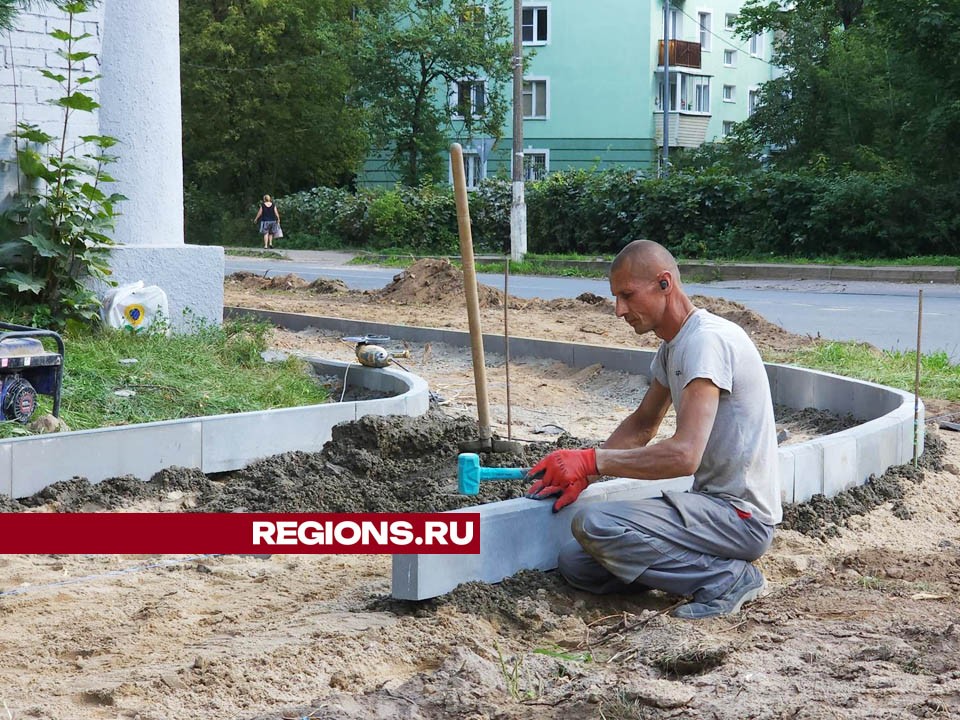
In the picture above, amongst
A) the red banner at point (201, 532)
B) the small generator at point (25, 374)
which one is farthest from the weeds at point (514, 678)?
the small generator at point (25, 374)

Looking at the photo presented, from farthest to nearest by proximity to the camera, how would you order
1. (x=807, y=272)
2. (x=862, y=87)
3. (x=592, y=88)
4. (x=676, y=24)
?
1. (x=676, y=24)
2. (x=592, y=88)
3. (x=862, y=87)
4. (x=807, y=272)

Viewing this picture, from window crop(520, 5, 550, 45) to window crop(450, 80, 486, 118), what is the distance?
5.05 metres

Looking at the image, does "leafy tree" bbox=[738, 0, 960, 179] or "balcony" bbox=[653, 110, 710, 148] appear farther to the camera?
"balcony" bbox=[653, 110, 710, 148]

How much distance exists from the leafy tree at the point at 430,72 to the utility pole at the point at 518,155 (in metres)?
11.5

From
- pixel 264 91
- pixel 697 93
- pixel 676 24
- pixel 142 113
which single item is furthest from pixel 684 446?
pixel 697 93

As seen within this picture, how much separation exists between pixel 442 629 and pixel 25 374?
12.4ft

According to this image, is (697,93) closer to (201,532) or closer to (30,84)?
(30,84)

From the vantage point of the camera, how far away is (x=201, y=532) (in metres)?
5.32

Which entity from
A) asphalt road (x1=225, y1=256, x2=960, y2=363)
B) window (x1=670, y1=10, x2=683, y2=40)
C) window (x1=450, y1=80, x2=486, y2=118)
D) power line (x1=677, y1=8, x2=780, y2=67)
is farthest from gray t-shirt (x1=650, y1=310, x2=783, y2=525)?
power line (x1=677, y1=8, x2=780, y2=67)

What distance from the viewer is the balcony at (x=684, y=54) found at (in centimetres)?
4566

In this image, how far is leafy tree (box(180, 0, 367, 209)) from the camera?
39.8 meters

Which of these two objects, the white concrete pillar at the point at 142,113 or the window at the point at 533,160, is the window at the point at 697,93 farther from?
the white concrete pillar at the point at 142,113

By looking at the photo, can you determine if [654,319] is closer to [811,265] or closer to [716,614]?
[716,614]

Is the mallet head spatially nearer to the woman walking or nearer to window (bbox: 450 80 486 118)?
the woman walking
